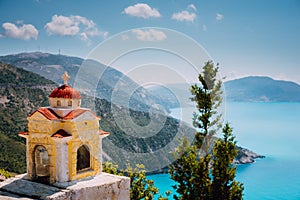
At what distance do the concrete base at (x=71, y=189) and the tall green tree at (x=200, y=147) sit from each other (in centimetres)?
421

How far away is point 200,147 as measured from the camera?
532 inches

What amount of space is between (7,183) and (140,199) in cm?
804

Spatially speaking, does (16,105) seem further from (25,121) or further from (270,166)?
(270,166)

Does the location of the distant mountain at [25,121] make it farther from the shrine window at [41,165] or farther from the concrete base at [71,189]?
the concrete base at [71,189]

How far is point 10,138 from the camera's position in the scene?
50594 mm

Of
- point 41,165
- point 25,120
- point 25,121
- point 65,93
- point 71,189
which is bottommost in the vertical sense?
point 25,121

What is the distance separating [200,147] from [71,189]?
23.9 feet

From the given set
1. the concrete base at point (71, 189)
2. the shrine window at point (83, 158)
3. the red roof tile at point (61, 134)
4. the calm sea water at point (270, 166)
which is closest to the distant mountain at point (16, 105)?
the calm sea water at point (270, 166)

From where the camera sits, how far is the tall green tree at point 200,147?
12.1 m

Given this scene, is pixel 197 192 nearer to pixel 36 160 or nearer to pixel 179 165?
pixel 179 165


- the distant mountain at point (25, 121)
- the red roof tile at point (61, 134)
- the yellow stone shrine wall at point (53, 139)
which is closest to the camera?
the red roof tile at point (61, 134)

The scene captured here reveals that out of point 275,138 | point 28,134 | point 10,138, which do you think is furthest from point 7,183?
point 275,138

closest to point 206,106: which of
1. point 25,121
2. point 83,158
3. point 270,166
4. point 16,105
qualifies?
point 83,158

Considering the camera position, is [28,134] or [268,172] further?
[268,172]
